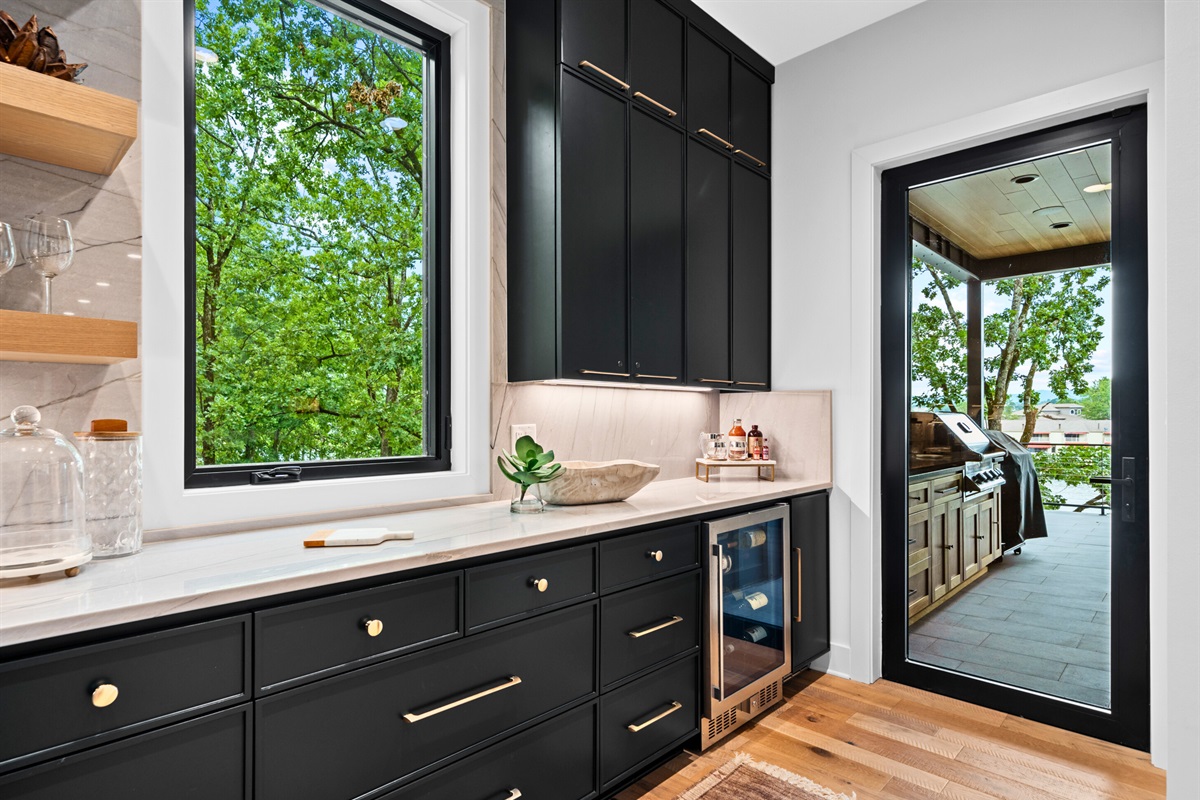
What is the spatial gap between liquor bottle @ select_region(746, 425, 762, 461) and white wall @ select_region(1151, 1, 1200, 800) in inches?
109

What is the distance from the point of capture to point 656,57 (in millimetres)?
2635

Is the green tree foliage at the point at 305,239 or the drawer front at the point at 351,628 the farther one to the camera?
the green tree foliage at the point at 305,239

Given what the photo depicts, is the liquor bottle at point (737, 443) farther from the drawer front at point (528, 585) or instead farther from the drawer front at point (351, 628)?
the drawer front at point (351, 628)

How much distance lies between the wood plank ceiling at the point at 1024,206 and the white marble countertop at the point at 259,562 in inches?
64.1

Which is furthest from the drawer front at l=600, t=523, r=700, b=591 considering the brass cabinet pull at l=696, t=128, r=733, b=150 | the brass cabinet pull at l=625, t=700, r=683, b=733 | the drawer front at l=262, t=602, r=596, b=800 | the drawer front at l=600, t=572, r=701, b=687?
the brass cabinet pull at l=696, t=128, r=733, b=150

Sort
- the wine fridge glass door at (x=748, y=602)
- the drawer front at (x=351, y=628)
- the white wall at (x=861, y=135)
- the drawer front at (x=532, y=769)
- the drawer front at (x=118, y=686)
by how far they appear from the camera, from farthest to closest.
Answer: the white wall at (x=861, y=135) → the wine fridge glass door at (x=748, y=602) → the drawer front at (x=532, y=769) → the drawer front at (x=351, y=628) → the drawer front at (x=118, y=686)

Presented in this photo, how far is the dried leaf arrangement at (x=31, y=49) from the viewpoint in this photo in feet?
4.16

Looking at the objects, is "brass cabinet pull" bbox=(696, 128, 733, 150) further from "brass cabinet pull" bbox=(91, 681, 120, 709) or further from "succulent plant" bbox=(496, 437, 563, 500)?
"brass cabinet pull" bbox=(91, 681, 120, 709)

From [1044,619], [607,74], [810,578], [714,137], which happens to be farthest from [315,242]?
[1044,619]

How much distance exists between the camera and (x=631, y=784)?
6.82 feet

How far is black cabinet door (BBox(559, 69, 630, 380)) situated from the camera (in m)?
2.27

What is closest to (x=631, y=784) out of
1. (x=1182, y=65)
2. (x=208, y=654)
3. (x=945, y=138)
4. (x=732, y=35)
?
(x=208, y=654)

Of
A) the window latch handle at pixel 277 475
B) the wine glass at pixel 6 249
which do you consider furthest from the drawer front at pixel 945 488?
the wine glass at pixel 6 249

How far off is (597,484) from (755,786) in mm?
1057
